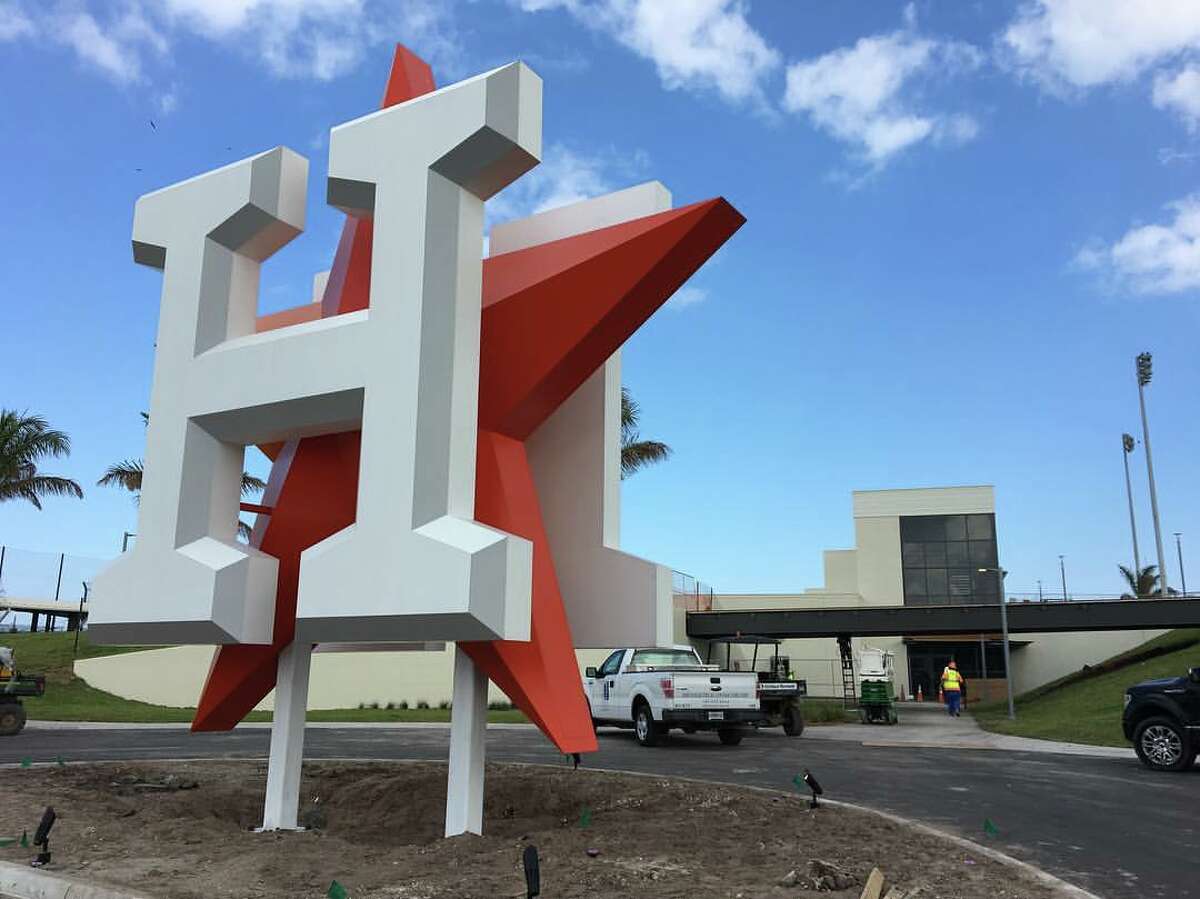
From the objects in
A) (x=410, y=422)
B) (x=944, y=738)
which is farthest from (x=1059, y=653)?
(x=410, y=422)

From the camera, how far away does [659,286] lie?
686 centimetres

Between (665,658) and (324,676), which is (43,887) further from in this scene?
(324,676)

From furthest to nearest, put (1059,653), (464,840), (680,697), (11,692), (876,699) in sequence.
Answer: (1059,653)
(876,699)
(11,692)
(680,697)
(464,840)

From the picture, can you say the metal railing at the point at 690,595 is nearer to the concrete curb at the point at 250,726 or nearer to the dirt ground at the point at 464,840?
the concrete curb at the point at 250,726

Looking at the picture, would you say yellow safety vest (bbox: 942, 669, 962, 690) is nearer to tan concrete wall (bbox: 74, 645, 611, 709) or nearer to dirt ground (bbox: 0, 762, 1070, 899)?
tan concrete wall (bbox: 74, 645, 611, 709)

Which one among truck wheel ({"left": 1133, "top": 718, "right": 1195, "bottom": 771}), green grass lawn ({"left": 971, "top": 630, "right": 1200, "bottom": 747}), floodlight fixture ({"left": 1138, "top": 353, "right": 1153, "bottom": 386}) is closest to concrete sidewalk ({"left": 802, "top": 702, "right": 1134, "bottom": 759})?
green grass lawn ({"left": 971, "top": 630, "right": 1200, "bottom": 747})

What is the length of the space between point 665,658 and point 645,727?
160cm

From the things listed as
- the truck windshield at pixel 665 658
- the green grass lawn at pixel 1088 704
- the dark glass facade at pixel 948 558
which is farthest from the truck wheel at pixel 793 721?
the dark glass facade at pixel 948 558

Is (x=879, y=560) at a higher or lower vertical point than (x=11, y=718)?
higher

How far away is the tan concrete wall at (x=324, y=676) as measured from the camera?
29703 millimetres

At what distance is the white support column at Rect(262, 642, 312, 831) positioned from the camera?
25.2 feet

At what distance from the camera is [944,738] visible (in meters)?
20.5

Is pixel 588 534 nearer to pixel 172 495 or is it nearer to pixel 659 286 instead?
pixel 659 286

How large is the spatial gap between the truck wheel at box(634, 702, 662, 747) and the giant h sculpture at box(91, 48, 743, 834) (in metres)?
9.52
